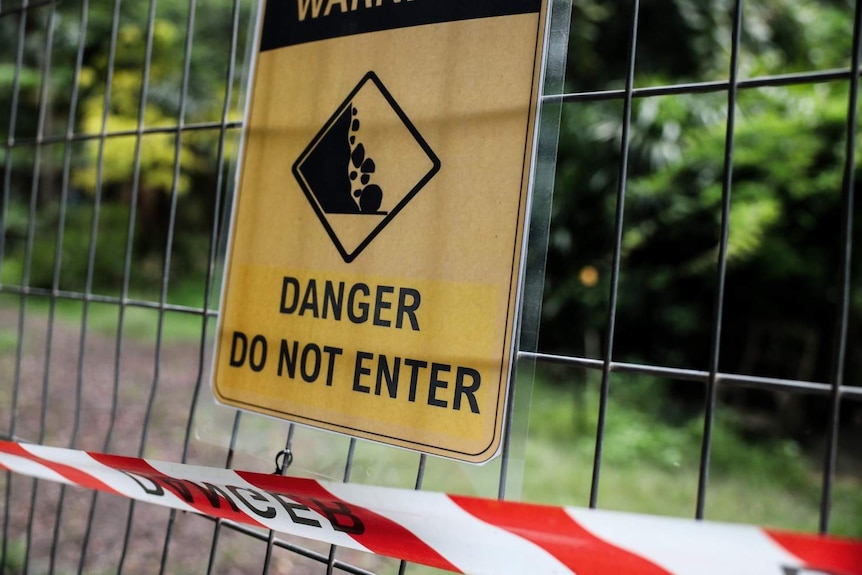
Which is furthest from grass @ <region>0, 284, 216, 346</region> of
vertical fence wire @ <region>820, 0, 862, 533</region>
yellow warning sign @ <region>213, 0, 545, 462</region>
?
vertical fence wire @ <region>820, 0, 862, 533</region>

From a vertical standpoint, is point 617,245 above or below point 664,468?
above

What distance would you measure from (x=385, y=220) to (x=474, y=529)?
529 millimetres

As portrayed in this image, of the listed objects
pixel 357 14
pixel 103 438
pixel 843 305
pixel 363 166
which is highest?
pixel 357 14

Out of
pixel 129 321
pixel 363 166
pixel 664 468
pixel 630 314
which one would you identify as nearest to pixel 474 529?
pixel 363 166

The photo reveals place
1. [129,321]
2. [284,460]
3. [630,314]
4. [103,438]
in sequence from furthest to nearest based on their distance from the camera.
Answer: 1. [129,321]
2. [630,314]
3. [103,438]
4. [284,460]

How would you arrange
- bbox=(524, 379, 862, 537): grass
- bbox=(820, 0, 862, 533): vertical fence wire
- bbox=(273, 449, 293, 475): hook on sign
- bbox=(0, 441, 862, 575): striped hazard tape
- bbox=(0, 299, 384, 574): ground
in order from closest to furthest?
1. bbox=(0, 441, 862, 575): striped hazard tape
2. bbox=(820, 0, 862, 533): vertical fence wire
3. bbox=(273, 449, 293, 475): hook on sign
4. bbox=(0, 299, 384, 574): ground
5. bbox=(524, 379, 862, 537): grass

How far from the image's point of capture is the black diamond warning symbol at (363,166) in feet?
3.73

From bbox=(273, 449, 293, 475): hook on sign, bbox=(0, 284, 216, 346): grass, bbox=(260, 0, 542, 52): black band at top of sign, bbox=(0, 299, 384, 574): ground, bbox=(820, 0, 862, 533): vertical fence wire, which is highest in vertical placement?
bbox=(260, 0, 542, 52): black band at top of sign

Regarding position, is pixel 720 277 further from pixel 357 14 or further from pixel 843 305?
pixel 357 14

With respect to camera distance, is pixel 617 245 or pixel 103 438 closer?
pixel 617 245

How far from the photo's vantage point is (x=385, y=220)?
3.78ft

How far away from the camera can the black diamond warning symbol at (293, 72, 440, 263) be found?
1136 millimetres

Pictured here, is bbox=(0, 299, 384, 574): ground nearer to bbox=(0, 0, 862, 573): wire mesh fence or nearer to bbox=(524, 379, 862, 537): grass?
bbox=(0, 0, 862, 573): wire mesh fence

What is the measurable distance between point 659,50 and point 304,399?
22.2ft
